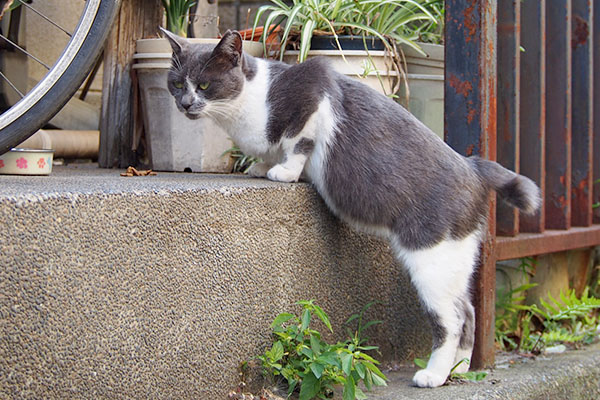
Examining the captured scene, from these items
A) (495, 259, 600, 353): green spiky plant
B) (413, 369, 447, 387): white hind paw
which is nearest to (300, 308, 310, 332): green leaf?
(413, 369, 447, 387): white hind paw

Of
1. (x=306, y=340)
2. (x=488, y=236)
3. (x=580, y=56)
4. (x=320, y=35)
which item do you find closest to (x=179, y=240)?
(x=306, y=340)

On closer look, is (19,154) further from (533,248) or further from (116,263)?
(533,248)

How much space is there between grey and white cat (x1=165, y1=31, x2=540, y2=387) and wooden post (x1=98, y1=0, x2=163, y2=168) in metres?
0.59

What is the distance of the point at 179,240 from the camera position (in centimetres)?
161

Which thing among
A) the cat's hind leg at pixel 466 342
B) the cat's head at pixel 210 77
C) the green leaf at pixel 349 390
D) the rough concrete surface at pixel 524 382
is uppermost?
the cat's head at pixel 210 77

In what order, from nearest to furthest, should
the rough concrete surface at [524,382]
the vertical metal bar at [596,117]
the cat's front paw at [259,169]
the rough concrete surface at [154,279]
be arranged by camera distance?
the rough concrete surface at [154,279] → the rough concrete surface at [524,382] → the cat's front paw at [259,169] → the vertical metal bar at [596,117]

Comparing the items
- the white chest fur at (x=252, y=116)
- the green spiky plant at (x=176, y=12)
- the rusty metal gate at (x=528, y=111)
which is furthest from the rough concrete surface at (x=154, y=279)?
the green spiky plant at (x=176, y=12)

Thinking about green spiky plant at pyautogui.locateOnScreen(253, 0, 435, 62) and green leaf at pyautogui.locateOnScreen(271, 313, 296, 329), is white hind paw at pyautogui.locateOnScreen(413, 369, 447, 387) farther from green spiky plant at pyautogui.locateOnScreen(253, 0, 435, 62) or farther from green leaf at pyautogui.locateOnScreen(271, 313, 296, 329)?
green spiky plant at pyautogui.locateOnScreen(253, 0, 435, 62)

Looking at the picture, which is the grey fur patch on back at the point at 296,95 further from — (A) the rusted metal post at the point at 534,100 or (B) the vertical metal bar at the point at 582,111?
(B) the vertical metal bar at the point at 582,111

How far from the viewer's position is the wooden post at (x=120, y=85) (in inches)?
107

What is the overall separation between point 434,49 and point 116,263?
68.4 inches

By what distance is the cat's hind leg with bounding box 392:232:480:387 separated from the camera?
1.96 meters

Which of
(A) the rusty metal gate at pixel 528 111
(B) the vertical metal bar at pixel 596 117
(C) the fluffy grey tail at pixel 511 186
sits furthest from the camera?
(B) the vertical metal bar at pixel 596 117

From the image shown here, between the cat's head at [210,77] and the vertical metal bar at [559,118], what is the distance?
125cm
